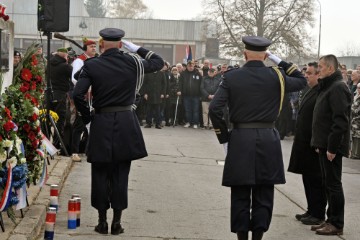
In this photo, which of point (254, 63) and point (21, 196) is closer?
point (254, 63)

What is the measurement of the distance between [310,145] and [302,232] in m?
0.95

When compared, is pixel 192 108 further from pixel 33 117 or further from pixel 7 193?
pixel 7 193

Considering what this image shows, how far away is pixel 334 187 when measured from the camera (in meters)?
7.95

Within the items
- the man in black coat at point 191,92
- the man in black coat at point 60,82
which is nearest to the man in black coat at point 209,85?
the man in black coat at point 191,92

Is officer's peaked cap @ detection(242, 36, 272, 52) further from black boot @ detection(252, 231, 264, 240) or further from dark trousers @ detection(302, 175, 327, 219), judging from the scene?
dark trousers @ detection(302, 175, 327, 219)

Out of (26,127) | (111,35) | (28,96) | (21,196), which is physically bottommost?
(21,196)

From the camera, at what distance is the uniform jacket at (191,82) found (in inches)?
887

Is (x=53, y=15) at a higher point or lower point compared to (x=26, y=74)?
higher

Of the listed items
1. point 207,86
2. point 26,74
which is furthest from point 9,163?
point 207,86

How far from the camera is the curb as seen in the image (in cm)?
675

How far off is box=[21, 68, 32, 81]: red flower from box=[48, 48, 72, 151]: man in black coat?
16.1 feet

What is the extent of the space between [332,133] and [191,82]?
48.8 ft

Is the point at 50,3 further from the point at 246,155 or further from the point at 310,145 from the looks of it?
the point at 246,155

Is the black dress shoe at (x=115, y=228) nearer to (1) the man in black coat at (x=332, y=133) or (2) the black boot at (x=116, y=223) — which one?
(2) the black boot at (x=116, y=223)
